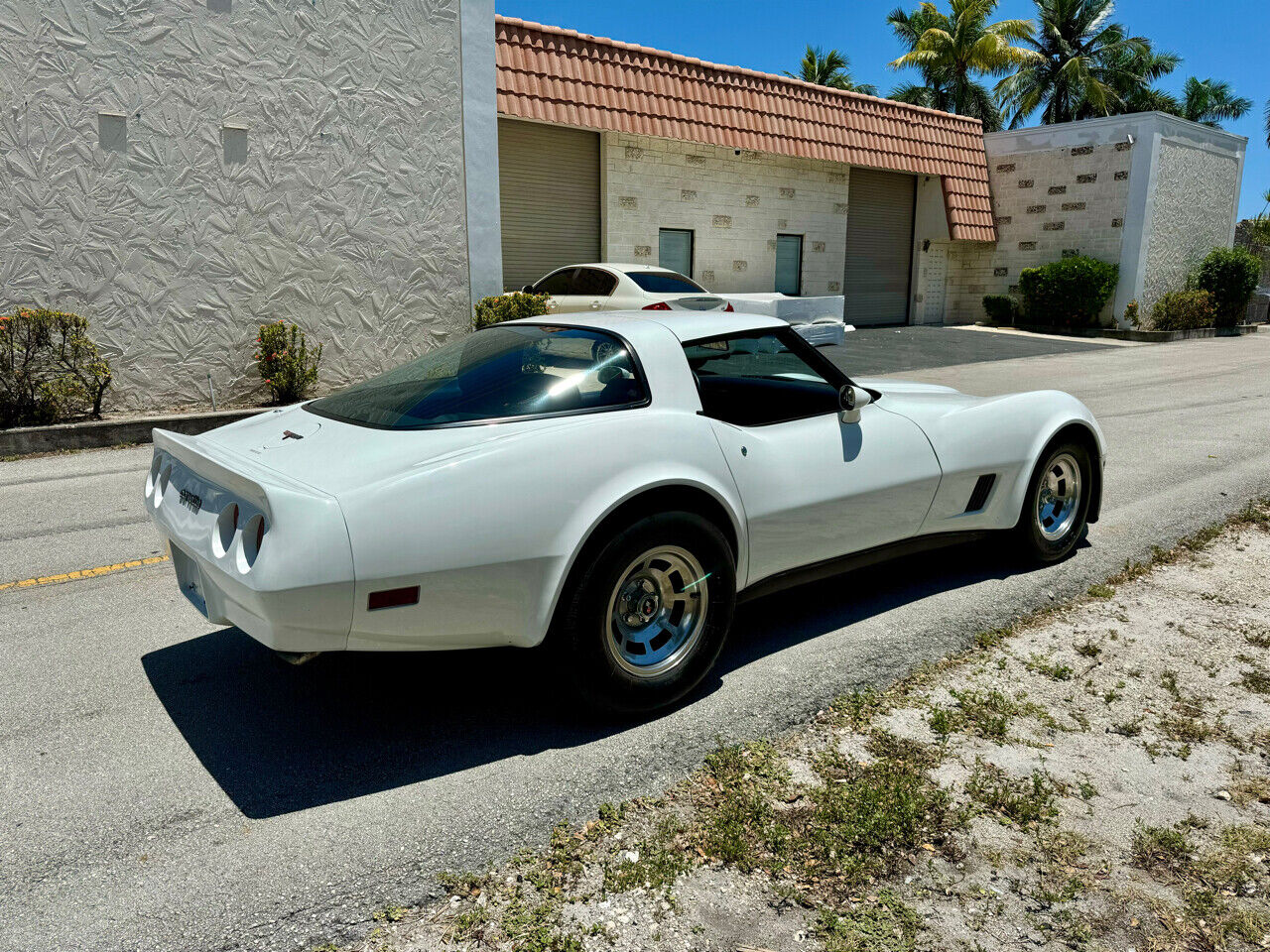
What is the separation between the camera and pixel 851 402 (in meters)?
3.98

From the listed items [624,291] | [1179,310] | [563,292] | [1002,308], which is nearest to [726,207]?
[563,292]

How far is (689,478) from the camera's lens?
330 cm

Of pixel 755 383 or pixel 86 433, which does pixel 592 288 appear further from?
pixel 755 383

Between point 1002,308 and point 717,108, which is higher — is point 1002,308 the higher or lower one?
the lower one

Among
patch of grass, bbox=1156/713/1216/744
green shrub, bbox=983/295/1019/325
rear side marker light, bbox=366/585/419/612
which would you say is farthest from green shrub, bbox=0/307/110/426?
green shrub, bbox=983/295/1019/325

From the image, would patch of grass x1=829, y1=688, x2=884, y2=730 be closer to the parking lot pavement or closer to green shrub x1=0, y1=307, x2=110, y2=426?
green shrub x1=0, y1=307, x2=110, y2=426

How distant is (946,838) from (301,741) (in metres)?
2.07

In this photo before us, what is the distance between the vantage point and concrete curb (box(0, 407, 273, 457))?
8.57 meters

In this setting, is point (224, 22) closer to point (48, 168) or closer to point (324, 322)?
point (48, 168)

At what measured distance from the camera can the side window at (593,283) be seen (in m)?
13.0

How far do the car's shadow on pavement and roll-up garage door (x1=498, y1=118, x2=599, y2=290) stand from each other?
13074 millimetres

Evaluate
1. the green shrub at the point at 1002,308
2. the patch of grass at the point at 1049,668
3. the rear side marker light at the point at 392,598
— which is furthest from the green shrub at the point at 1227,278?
the rear side marker light at the point at 392,598

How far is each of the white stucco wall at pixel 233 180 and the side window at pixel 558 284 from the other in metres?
1.83

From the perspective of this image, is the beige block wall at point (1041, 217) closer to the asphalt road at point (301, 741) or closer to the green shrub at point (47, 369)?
the green shrub at point (47, 369)
